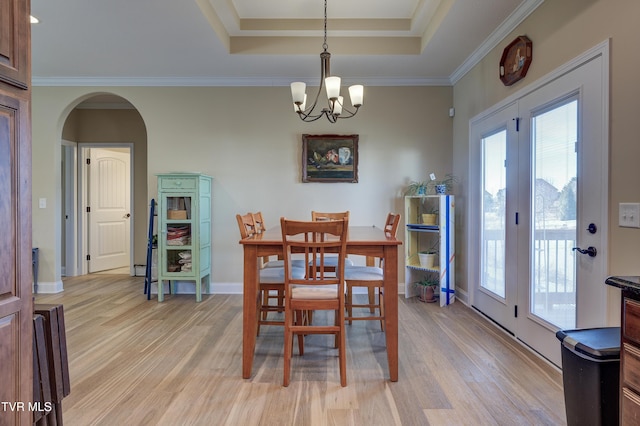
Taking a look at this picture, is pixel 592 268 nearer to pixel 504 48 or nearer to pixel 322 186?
pixel 504 48

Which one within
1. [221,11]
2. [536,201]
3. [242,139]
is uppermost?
[221,11]

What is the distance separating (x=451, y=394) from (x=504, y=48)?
278cm

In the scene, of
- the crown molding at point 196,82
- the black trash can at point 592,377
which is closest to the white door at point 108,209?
the crown molding at point 196,82

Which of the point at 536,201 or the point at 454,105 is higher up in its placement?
the point at 454,105

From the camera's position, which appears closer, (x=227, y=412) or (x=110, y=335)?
(x=227, y=412)

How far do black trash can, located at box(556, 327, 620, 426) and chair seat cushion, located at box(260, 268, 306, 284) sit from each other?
1.68m

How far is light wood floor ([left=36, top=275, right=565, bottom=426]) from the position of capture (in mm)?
1776

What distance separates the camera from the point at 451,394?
197 cm

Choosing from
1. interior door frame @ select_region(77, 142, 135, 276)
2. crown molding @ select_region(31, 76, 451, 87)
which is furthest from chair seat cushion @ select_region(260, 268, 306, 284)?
interior door frame @ select_region(77, 142, 135, 276)

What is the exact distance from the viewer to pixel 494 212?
318 centimetres

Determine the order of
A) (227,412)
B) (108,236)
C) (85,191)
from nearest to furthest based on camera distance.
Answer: (227,412)
(85,191)
(108,236)

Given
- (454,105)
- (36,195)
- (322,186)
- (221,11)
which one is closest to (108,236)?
(36,195)

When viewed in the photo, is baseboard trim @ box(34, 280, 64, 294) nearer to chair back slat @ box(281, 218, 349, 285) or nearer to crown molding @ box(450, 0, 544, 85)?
chair back slat @ box(281, 218, 349, 285)

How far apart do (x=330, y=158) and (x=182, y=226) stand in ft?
6.38
